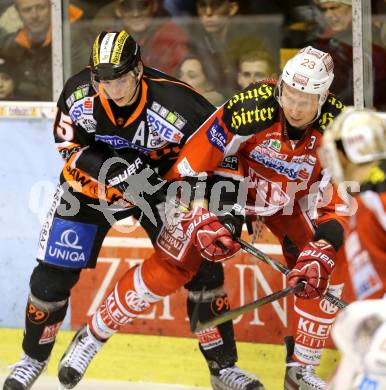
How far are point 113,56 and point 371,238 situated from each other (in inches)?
64.1

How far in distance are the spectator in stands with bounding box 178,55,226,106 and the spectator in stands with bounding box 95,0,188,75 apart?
4cm

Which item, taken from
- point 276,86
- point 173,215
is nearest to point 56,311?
point 173,215

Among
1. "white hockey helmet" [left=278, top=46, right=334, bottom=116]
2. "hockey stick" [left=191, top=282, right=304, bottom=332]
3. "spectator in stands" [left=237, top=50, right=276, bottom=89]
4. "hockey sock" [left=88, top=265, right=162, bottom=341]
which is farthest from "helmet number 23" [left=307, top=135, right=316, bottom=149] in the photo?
"spectator in stands" [left=237, top=50, right=276, bottom=89]

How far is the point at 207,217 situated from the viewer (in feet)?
15.3

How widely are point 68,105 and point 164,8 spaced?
→ 1.22 metres

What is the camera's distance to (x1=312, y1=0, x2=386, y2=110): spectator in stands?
215 inches

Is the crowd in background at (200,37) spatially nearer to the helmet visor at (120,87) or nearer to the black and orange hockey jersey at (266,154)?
the black and orange hockey jersey at (266,154)

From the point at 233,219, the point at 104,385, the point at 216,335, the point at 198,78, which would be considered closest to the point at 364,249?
the point at 233,219

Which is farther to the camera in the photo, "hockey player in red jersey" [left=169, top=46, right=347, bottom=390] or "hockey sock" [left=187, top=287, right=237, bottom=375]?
"hockey sock" [left=187, top=287, right=237, bottom=375]

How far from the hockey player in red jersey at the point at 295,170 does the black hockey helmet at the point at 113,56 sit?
388mm

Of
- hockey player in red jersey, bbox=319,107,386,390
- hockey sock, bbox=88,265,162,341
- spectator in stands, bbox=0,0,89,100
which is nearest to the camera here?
hockey player in red jersey, bbox=319,107,386,390

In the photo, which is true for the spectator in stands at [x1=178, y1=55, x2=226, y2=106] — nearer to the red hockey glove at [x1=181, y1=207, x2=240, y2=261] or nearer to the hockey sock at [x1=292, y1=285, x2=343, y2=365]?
the red hockey glove at [x1=181, y1=207, x2=240, y2=261]

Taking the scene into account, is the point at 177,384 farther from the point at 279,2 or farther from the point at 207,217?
the point at 279,2

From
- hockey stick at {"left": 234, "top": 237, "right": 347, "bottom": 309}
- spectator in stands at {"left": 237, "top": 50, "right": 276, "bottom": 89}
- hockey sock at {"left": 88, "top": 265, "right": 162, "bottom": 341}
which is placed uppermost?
spectator in stands at {"left": 237, "top": 50, "right": 276, "bottom": 89}
